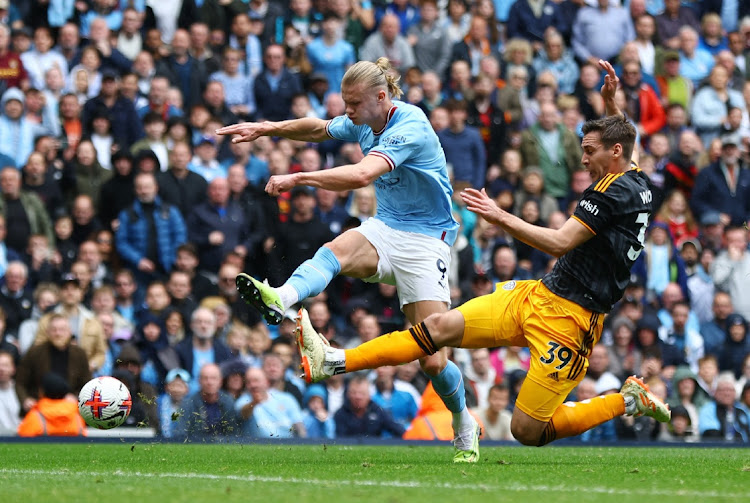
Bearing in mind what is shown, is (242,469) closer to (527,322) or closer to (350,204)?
(527,322)

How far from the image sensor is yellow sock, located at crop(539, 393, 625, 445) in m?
8.30

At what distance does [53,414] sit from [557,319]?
606 centimetres

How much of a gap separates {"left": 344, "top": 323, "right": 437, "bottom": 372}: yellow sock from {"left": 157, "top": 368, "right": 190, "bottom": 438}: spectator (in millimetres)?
4186

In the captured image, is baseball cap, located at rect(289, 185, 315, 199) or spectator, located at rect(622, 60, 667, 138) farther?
spectator, located at rect(622, 60, 667, 138)

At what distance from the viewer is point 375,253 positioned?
352 inches

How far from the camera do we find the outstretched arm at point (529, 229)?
7.52 meters

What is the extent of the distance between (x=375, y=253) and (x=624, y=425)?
5.22 metres

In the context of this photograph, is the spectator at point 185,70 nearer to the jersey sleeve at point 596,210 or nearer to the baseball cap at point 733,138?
the baseball cap at point 733,138

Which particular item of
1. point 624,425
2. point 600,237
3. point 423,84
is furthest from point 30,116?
point 600,237

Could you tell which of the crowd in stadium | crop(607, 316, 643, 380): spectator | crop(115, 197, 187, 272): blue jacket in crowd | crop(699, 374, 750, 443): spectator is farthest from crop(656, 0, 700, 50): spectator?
crop(115, 197, 187, 272): blue jacket in crowd

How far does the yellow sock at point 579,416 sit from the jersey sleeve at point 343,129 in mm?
2590

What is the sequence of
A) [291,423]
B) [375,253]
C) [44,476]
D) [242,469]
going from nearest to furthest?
[44,476] < [242,469] < [375,253] < [291,423]

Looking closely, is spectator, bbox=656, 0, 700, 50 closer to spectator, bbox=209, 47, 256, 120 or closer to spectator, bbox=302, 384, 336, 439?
spectator, bbox=209, 47, 256, 120

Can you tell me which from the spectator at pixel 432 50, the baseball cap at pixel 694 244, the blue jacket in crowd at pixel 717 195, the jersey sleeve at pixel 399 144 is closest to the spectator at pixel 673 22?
the blue jacket in crowd at pixel 717 195
